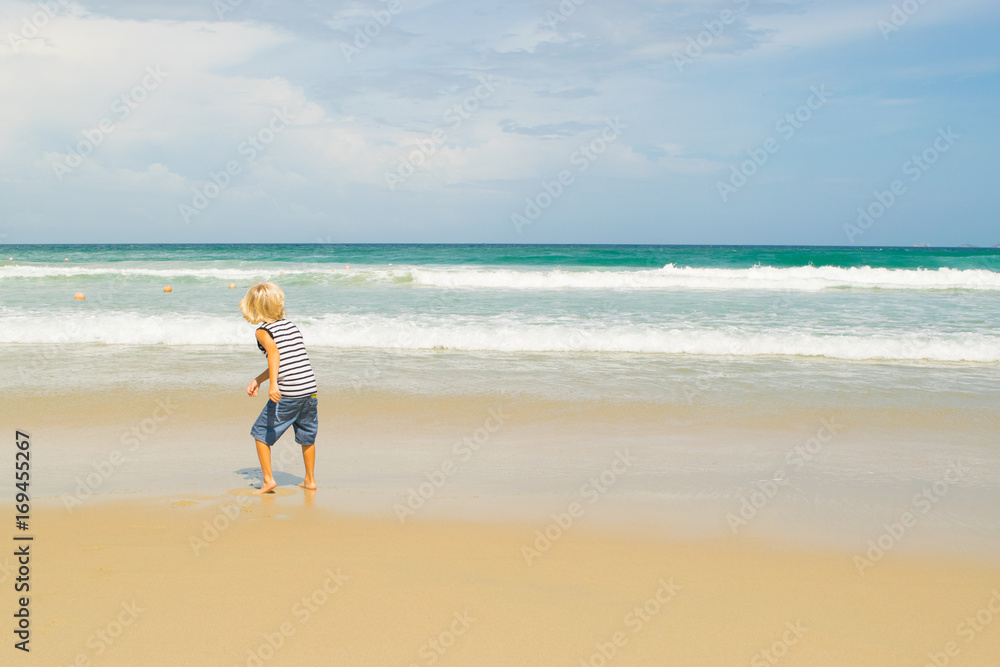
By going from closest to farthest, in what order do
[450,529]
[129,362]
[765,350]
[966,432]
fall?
1. [450,529]
2. [966,432]
3. [129,362]
4. [765,350]

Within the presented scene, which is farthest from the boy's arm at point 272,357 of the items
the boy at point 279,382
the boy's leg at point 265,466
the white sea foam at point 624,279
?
the white sea foam at point 624,279

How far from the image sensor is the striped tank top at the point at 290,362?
4590 mm

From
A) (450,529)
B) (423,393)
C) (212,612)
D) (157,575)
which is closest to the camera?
(212,612)

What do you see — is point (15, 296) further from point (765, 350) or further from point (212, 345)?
point (765, 350)

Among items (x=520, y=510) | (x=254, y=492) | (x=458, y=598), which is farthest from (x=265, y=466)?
(x=458, y=598)

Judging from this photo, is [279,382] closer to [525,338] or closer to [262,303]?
[262,303]

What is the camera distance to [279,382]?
4.62 meters

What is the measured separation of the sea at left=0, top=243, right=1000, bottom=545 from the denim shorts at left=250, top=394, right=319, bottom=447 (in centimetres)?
75

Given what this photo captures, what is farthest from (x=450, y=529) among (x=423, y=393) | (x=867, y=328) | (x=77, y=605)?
(x=867, y=328)

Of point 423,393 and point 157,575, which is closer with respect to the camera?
point 157,575

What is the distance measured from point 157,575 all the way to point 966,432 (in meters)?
6.64

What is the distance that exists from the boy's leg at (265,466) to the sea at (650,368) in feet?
2.80

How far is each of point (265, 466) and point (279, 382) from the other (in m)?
0.57

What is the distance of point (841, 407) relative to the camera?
724 centimetres
